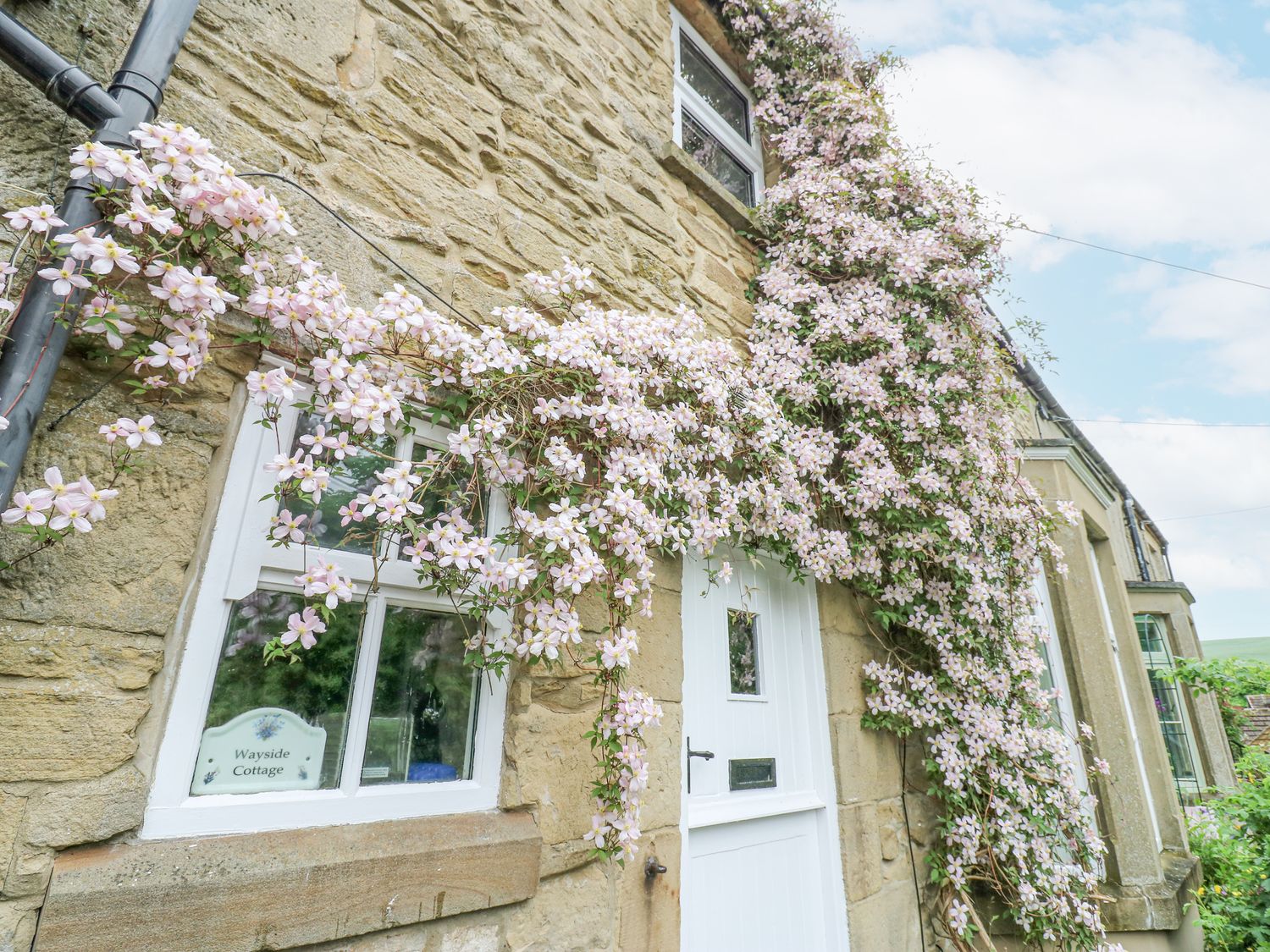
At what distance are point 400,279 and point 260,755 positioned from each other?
1351 mm

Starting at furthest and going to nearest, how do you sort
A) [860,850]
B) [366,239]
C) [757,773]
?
[860,850] < [757,773] < [366,239]

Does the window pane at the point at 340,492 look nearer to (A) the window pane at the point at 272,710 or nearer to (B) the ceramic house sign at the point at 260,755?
(A) the window pane at the point at 272,710

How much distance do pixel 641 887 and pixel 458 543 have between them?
52.6 inches

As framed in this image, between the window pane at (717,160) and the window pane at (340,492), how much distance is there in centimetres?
288

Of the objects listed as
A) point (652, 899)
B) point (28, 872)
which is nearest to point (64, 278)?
point (28, 872)

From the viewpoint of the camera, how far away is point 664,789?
210 cm

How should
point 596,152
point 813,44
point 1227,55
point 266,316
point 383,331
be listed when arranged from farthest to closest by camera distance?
point 1227,55, point 813,44, point 596,152, point 383,331, point 266,316

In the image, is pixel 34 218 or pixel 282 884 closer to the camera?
pixel 34 218

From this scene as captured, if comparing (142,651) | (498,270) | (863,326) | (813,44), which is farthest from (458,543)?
(813,44)

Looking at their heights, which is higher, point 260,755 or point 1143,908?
point 260,755

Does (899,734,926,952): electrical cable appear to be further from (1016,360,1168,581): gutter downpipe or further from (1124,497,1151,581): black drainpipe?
(1124,497,1151,581): black drainpipe

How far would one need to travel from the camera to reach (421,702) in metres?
1.69

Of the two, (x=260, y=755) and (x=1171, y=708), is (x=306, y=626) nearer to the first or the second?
(x=260, y=755)

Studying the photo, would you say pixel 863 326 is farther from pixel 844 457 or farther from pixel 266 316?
pixel 266 316
